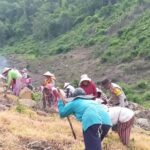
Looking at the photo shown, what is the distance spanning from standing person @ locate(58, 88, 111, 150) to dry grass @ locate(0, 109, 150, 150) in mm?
1027

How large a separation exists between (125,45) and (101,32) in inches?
401

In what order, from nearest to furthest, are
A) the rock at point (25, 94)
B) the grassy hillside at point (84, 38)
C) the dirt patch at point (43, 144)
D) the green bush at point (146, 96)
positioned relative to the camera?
the dirt patch at point (43, 144) < the rock at point (25, 94) < the green bush at point (146, 96) < the grassy hillside at point (84, 38)

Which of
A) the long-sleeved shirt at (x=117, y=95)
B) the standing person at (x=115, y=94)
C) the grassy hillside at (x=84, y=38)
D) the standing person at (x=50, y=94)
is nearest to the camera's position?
the standing person at (x=115, y=94)

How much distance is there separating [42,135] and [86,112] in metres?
1.76

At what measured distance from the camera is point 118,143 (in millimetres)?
9953

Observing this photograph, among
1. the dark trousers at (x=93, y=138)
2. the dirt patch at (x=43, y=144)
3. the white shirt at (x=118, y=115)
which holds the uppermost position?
the white shirt at (x=118, y=115)

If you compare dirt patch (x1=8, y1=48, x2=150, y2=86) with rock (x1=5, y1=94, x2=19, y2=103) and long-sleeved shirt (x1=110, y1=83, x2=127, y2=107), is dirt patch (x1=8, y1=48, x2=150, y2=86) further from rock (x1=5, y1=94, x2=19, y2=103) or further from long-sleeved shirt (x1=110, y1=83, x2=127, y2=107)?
long-sleeved shirt (x1=110, y1=83, x2=127, y2=107)

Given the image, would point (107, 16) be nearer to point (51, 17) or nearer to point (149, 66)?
point (51, 17)

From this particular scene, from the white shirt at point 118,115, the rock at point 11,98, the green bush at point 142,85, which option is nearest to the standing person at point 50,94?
the rock at point 11,98

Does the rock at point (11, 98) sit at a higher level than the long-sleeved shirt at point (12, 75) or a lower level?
lower

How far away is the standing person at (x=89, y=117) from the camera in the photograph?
805 centimetres

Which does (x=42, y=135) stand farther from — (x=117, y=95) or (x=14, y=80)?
(x=14, y=80)

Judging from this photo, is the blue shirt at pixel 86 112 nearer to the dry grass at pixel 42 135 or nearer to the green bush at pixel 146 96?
the dry grass at pixel 42 135

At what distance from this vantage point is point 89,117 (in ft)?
26.5
